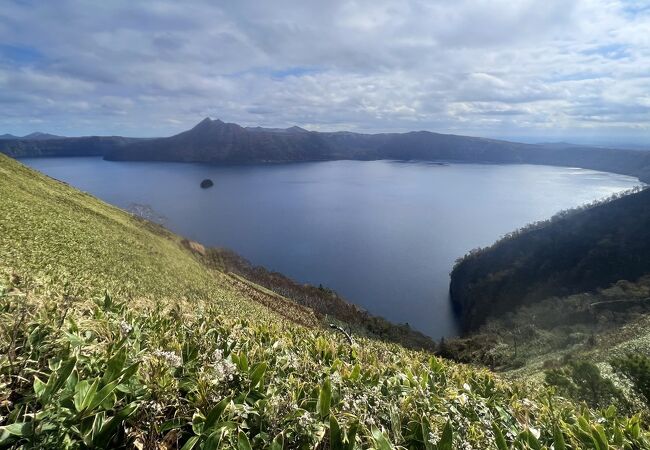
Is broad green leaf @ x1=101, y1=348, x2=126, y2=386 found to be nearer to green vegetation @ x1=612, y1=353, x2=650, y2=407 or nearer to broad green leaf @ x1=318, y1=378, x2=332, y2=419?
broad green leaf @ x1=318, y1=378, x2=332, y2=419

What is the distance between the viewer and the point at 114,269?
71.8 feet

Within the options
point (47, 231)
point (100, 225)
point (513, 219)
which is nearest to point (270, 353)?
point (47, 231)

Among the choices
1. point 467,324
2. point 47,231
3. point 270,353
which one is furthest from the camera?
point 467,324

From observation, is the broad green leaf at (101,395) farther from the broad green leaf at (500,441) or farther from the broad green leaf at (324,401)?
the broad green leaf at (500,441)

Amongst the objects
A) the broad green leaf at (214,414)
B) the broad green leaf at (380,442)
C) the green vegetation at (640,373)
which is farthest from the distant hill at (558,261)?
the broad green leaf at (214,414)

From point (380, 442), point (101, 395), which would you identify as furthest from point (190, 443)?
point (380, 442)

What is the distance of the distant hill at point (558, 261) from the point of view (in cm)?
8831

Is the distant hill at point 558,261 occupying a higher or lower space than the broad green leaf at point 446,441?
lower

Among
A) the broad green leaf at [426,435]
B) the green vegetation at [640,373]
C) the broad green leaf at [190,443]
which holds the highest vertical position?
the broad green leaf at [190,443]

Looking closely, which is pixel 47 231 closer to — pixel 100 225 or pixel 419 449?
pixel 100 225

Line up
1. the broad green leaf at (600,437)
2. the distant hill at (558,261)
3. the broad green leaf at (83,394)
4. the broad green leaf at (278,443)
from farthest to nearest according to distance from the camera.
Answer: the distant hill at (558,261)
the broad green leaf at (600,437)
the broad green leaf at (278,443)
the broad green leaf at (83,394)

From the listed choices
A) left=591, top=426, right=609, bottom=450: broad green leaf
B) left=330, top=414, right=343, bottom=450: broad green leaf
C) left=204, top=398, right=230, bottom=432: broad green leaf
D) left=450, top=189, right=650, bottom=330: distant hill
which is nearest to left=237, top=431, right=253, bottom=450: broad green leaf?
left=204, top=398, right=230, bottom=432: broad green leaf

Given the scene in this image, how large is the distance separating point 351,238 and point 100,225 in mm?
96258

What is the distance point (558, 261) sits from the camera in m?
97.2
